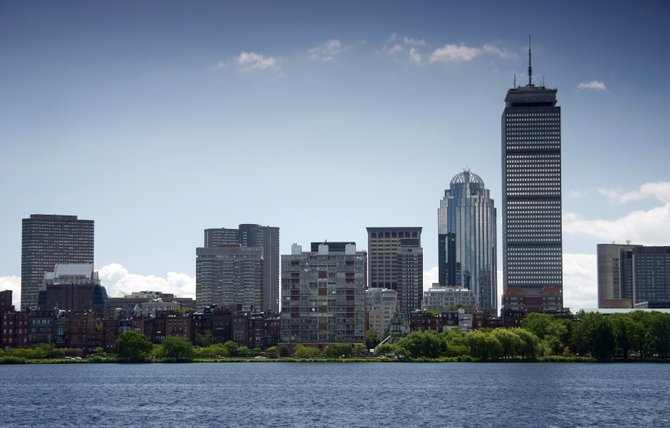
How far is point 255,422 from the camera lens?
382ft

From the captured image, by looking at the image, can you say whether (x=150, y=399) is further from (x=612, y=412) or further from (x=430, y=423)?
(x=612, y=412)

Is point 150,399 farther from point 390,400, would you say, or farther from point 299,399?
point 390,400

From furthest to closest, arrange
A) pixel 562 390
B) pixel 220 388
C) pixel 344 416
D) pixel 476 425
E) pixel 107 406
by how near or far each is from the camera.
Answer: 1. pixel 220 388
2. pixel 562 390
3. pixel 107 406
4. pixel 344 416
5. pixel 476 425

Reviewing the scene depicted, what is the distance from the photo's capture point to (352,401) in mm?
140625

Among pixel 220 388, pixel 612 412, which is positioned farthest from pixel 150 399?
pixel 612 412

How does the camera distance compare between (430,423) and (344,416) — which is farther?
(344,416)

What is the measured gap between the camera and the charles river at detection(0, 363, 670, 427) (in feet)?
389

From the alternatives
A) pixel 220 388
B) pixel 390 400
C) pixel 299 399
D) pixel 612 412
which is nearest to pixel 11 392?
pixel 220 388

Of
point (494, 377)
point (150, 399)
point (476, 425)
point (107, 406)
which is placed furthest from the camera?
point (494, 377)

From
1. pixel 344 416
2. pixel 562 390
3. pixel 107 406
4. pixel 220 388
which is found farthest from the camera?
pixel 220 388

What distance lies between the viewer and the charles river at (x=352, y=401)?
118 meters

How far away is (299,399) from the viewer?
14500 cm

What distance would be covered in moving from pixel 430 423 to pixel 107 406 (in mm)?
42470

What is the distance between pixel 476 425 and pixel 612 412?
21434 millimetres
